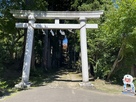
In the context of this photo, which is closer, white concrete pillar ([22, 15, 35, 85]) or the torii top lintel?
white concrete pillar ([22, 15, 35, 85])

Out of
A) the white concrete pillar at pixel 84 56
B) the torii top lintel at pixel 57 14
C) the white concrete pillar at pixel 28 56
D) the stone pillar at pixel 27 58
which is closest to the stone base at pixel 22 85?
the stone pillar at pixel 27 58

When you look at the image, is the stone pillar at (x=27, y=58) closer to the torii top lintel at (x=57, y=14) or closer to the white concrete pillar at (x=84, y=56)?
the torii top lintel at (x=57, y=14)

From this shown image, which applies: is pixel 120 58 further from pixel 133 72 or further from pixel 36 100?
pixel 36 100

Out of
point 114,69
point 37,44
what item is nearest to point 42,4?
point 114,69

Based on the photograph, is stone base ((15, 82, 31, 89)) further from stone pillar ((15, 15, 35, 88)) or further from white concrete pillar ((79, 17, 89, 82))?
white concrete pillar ((79, 17, 89, 82))

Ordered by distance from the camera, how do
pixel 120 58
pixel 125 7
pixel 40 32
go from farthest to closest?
pixel 40 32 → pixel 120 58 → pixel 125 7

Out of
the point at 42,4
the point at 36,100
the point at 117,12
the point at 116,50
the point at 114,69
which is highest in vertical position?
the point at 42,4

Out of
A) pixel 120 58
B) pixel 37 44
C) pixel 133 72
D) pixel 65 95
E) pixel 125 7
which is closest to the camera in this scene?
pixel 65 95

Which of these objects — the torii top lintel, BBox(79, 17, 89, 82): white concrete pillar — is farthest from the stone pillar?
BBox(79, 17, 89, 82): white concrete pillar

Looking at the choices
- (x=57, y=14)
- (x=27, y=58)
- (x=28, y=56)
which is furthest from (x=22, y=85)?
(x=57, y=14)

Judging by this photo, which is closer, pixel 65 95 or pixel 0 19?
pixel 65 95

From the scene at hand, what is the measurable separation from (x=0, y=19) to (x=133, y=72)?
963cm

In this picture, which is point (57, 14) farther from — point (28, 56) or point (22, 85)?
point (22, 85)

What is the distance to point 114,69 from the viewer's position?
13008 mm
